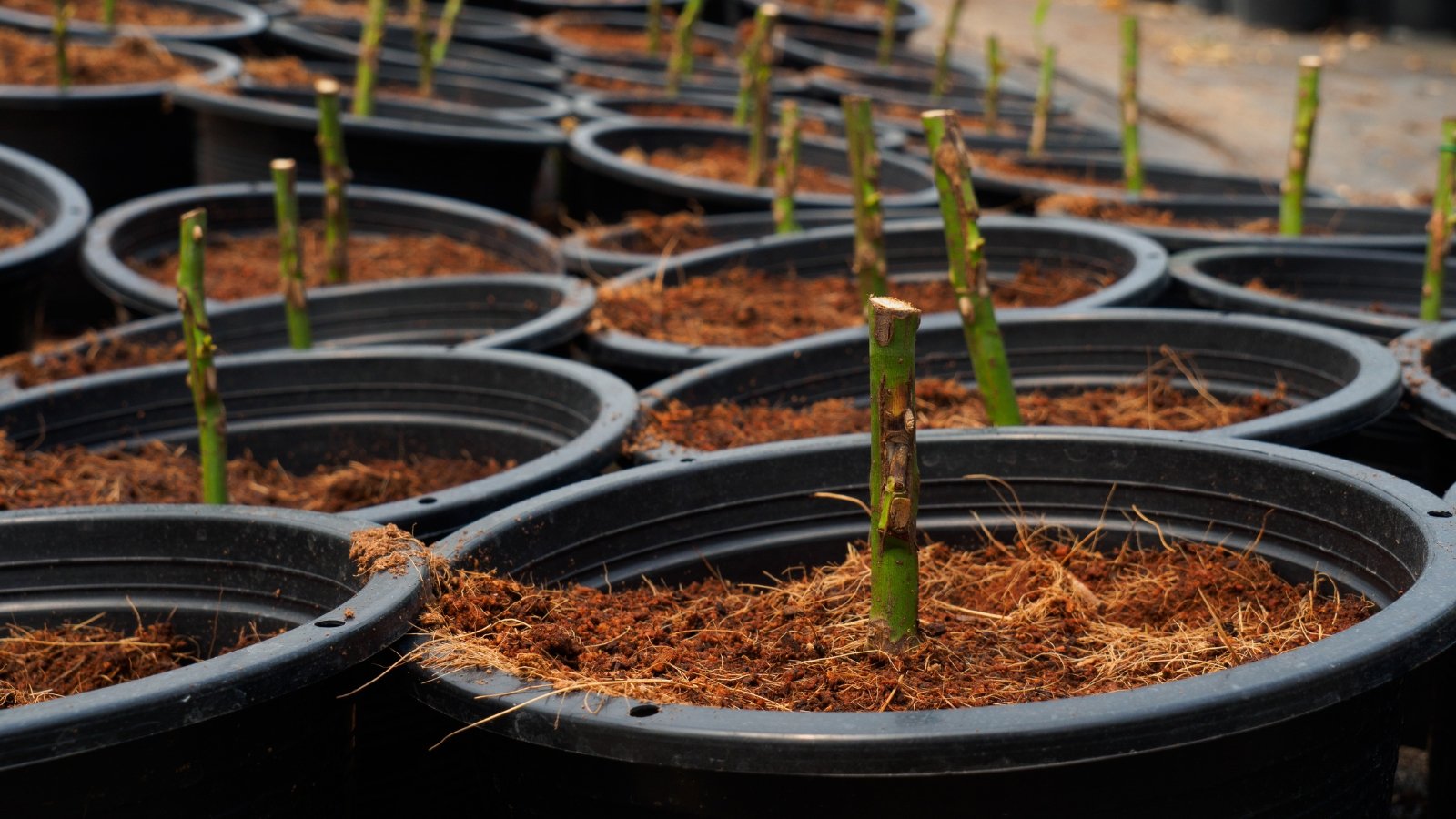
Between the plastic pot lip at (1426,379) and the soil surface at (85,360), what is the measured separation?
219cm

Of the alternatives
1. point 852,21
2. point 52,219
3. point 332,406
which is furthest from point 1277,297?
point 852,21

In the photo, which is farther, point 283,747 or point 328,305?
point 328,305

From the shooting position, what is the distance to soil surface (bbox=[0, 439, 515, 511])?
2402 millimetres

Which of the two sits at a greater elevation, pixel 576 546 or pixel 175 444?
pixel 576 546

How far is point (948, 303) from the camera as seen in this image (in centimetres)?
340

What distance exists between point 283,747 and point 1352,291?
2778 millimetres

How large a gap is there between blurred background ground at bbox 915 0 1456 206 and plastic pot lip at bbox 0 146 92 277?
159 inches

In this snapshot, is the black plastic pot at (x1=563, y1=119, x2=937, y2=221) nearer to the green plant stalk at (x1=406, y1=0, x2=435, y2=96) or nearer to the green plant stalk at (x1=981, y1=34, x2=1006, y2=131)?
the green plant stalk at (x1=981, y1=34, x2=1006, y2=131)

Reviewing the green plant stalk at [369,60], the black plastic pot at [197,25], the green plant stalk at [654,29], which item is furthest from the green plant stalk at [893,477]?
the green plant stalk at [654,29]

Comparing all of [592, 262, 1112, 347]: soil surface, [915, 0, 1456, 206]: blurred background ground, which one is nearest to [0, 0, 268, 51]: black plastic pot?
[592, 262, 1112, 347]: soil surface

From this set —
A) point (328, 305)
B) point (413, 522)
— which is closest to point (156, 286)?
point (328, 305)

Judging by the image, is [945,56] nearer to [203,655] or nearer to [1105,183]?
[1105,183]

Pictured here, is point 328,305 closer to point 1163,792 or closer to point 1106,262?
point 1106,262

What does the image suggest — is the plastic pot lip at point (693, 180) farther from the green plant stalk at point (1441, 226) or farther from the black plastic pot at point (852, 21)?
the black plastic pot at point (852, 21)
